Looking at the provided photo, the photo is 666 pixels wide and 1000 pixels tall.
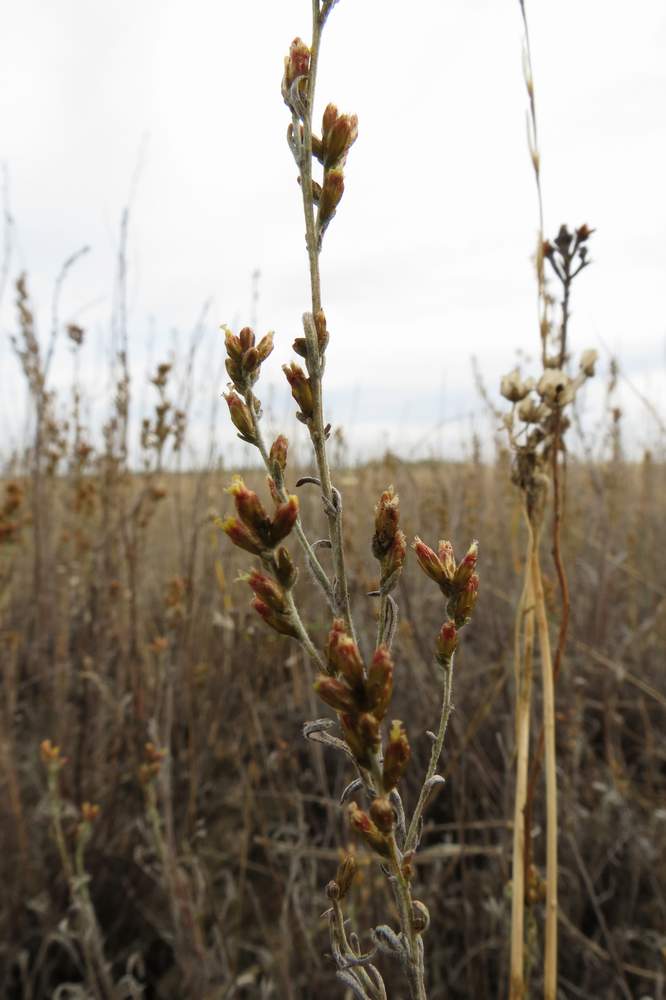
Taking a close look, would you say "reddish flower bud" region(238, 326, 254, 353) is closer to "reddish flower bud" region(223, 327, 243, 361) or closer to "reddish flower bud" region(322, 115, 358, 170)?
"reddish flower bud" region(223, 327, 243, 361)

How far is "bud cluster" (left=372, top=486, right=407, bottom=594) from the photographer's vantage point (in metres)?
0.48

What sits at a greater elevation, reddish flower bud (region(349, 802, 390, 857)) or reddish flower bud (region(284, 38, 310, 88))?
reddish flower bud (region(284, 38, 310, 88))

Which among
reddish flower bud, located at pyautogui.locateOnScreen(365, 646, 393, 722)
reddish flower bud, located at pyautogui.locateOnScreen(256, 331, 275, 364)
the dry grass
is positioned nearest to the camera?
reddish flower bud, located at pyautogui.locateOnScreen(365, 646, 393, 722)

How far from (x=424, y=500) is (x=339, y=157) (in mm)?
2807

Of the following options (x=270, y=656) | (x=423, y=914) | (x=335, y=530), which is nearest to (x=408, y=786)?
(x=270, y=656)

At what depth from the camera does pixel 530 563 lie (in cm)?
94

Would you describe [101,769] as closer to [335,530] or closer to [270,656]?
[270,656]

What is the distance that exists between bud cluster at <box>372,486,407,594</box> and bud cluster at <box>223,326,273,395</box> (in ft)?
0.43

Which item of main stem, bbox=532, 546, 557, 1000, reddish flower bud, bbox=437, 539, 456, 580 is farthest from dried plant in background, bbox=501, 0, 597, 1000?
reddish flower bud, bbox=437, 539, 456, 580

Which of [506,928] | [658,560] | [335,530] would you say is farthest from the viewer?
[658,560]

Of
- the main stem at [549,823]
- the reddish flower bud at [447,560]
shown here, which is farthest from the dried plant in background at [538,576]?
the reddish flower bud at [447,560]

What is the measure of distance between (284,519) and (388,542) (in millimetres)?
73

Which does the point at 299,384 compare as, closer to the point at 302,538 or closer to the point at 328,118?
the point at 302,538

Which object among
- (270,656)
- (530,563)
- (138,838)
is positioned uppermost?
(530,563)
